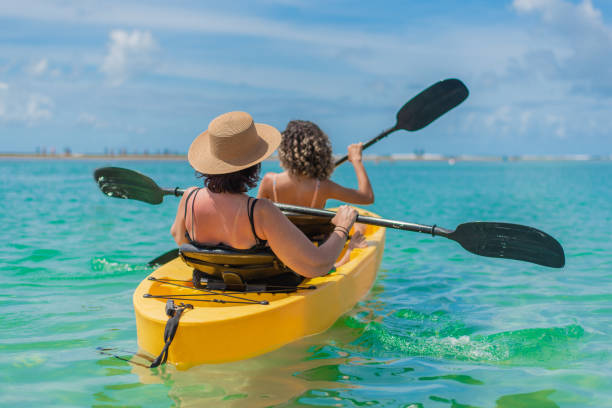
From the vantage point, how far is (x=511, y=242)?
4.14m

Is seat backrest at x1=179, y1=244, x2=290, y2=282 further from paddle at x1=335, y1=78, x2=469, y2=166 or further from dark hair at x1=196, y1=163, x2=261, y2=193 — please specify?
paddle at x1=335, y1=78, x2=469, y2=166

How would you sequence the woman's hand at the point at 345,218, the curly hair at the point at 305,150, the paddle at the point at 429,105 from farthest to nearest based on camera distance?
1. the paddle at the point at 429,105
2. the curly hair at the point at 305,150
3. the woman's hand at the point at 345,218

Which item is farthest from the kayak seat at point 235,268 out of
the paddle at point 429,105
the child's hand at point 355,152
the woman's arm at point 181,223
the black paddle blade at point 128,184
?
the paddle at point 429,105

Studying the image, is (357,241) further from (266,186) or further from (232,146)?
(232,146)

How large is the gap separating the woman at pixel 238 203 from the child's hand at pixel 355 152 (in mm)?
1976

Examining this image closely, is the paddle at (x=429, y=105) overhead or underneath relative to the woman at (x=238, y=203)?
overhead

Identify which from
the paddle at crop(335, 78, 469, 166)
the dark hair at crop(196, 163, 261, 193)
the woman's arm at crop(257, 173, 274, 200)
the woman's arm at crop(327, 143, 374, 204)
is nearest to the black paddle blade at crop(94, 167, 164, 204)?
the woman's arm at crop(257, 173, 274, 200)

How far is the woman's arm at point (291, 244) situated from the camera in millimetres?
3061

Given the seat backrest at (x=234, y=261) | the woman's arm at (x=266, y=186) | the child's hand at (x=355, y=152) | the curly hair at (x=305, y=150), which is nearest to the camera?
the seat backrest at (x=234, y=261)

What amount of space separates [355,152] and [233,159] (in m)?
2.39

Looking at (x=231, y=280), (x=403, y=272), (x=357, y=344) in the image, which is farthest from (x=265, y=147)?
(x=403, y=272)

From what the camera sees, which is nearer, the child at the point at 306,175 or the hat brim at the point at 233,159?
the hat brim at the point at 233,159

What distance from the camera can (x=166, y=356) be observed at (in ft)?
9.90

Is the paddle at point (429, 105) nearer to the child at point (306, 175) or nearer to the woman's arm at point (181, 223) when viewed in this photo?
the child at point (306, 175)
